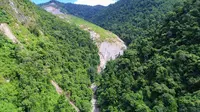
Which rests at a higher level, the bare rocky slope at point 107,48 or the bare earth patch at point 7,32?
the bare earth patch at point 7,32

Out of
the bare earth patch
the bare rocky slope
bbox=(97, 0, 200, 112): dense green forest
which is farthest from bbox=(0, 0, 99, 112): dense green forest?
the bare rocky slope

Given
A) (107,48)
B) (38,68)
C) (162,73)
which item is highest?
(162,73)

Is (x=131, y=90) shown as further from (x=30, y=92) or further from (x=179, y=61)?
(x=30, y=92)

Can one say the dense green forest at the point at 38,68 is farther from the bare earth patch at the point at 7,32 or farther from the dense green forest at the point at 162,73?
the dense green forest at the point at 162,73

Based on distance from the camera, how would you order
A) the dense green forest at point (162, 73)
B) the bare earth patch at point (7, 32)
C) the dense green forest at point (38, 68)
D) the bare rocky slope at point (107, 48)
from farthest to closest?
the bare rocky slope at point (107, 48)
the bare earth patch at point (7, 32)
the dense green forest at point (162, 73)
the dense green forest at point (38, 68)

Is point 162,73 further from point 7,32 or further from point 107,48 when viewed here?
point 107,48

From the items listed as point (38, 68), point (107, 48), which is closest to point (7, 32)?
point (38, 68)

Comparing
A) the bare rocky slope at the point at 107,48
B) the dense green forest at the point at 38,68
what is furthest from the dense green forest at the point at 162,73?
the bare rocky slope at the point at 107,48
